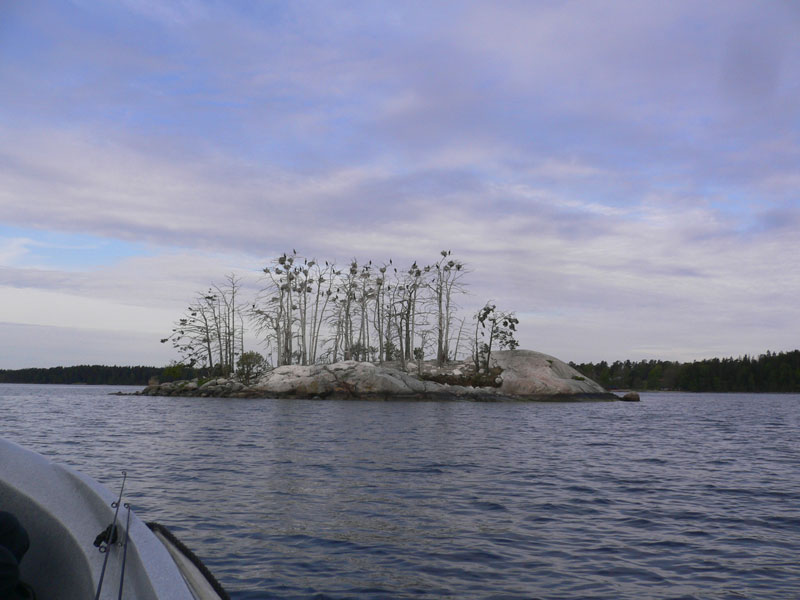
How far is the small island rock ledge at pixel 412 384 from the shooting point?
51625 millimetres

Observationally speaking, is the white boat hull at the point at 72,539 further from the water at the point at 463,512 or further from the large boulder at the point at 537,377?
the large boulder at the point at 537,377

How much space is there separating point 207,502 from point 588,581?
636 cm

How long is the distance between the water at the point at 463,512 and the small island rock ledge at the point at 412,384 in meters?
29.9

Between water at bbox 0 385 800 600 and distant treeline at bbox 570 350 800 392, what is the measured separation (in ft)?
400

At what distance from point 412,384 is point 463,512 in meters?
42.0

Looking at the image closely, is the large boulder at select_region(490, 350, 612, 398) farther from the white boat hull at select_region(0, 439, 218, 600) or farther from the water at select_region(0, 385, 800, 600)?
the white boat hull at select_region(0, 439, 218, 600)

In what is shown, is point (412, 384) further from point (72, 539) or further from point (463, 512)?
point (72, 539)

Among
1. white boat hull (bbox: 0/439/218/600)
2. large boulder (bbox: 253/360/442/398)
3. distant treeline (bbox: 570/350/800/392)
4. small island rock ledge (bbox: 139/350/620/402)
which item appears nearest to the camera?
white boat hull (bbox: 0/439/218/600)

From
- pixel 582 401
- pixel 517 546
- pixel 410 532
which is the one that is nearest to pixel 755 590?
pixel 517 546

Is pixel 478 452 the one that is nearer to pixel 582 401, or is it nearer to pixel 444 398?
pixel 444 398

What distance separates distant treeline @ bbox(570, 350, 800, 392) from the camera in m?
143

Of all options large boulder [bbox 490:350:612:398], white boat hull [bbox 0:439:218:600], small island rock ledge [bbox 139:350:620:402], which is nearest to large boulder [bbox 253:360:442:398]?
small island rock ledge [bbox 139:350:620:402]

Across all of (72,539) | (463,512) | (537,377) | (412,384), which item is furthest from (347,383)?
(72,539)

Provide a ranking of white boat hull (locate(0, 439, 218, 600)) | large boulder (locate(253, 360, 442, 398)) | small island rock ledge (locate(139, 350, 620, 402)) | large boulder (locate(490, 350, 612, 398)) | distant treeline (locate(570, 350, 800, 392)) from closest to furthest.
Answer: white boat hull (locate(0, 439, 218, 600))
large boulder (locate(253, 360, 442, 398))
small island rock ledge (locate(139, 350, 620, 402))
large boulder (locate(490, 350, 612, 398))
distant treeline (locate(570, 350, 800, 392))
